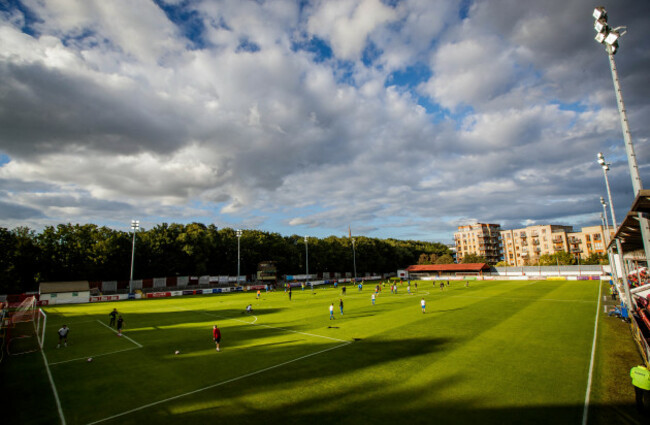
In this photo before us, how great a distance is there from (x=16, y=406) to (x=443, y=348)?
858 inches

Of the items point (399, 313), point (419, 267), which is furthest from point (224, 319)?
point (419, 267)

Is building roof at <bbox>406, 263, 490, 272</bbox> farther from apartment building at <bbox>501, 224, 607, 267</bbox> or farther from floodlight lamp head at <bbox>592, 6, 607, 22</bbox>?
floodlight lamp head at <bbox>592, 6, 607, 22</bbox>

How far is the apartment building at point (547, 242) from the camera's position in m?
123

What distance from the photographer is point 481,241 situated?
156 metres

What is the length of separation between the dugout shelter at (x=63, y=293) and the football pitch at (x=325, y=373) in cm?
3284

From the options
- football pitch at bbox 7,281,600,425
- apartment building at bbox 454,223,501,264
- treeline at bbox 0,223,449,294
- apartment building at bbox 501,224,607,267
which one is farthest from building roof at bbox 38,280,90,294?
apartment building at bbox 454,223,501,264

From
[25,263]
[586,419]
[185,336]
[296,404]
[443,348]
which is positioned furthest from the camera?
[25,263]

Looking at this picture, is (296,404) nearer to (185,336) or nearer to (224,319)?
(185,336)

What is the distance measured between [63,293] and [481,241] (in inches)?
6364

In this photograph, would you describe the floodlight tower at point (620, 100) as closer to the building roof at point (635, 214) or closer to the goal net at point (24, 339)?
the building roof at point (635, 214)

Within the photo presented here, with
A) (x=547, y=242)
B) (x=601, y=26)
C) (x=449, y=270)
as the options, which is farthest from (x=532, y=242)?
(x=601, y=26)

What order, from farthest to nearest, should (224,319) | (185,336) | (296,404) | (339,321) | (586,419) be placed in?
1. (224,319)
2. (339,321)
3. (185,336)
4. (296,404)
5. (586,419)

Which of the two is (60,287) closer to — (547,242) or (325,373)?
(325,373)

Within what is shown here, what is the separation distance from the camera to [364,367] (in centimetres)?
1650
